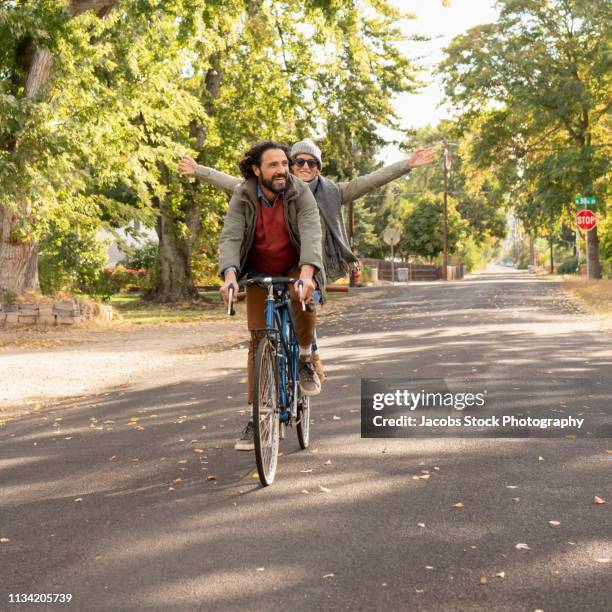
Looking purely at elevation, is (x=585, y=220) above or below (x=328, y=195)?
above

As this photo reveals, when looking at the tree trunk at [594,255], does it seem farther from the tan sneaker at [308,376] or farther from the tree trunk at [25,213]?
the tan sneaker at [308,376]

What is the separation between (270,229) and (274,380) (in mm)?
947

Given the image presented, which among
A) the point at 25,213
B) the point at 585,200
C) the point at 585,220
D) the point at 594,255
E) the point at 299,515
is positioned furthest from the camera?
the point at 594,255

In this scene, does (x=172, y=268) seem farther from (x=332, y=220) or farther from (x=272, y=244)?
(x=272, y=244)

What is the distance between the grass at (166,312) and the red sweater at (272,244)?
14.9m

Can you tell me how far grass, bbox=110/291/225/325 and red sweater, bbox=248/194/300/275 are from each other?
14.9 m

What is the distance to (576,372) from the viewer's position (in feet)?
32.9

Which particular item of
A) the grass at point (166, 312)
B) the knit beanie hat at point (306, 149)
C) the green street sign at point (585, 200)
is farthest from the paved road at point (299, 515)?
the green street sign at point (585, 200)

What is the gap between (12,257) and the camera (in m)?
18.7

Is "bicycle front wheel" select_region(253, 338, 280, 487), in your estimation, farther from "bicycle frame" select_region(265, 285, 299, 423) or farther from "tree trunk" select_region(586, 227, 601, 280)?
"tree trunk" select_region(586, 227, 601, 280)

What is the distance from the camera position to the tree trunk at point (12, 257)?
18.5m

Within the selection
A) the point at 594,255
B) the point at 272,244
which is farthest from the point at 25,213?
the point at 594,255

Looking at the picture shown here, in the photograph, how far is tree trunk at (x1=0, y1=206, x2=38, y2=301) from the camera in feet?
60.6

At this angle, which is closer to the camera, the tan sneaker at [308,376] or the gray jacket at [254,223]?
the gray jacket at [254,223]
